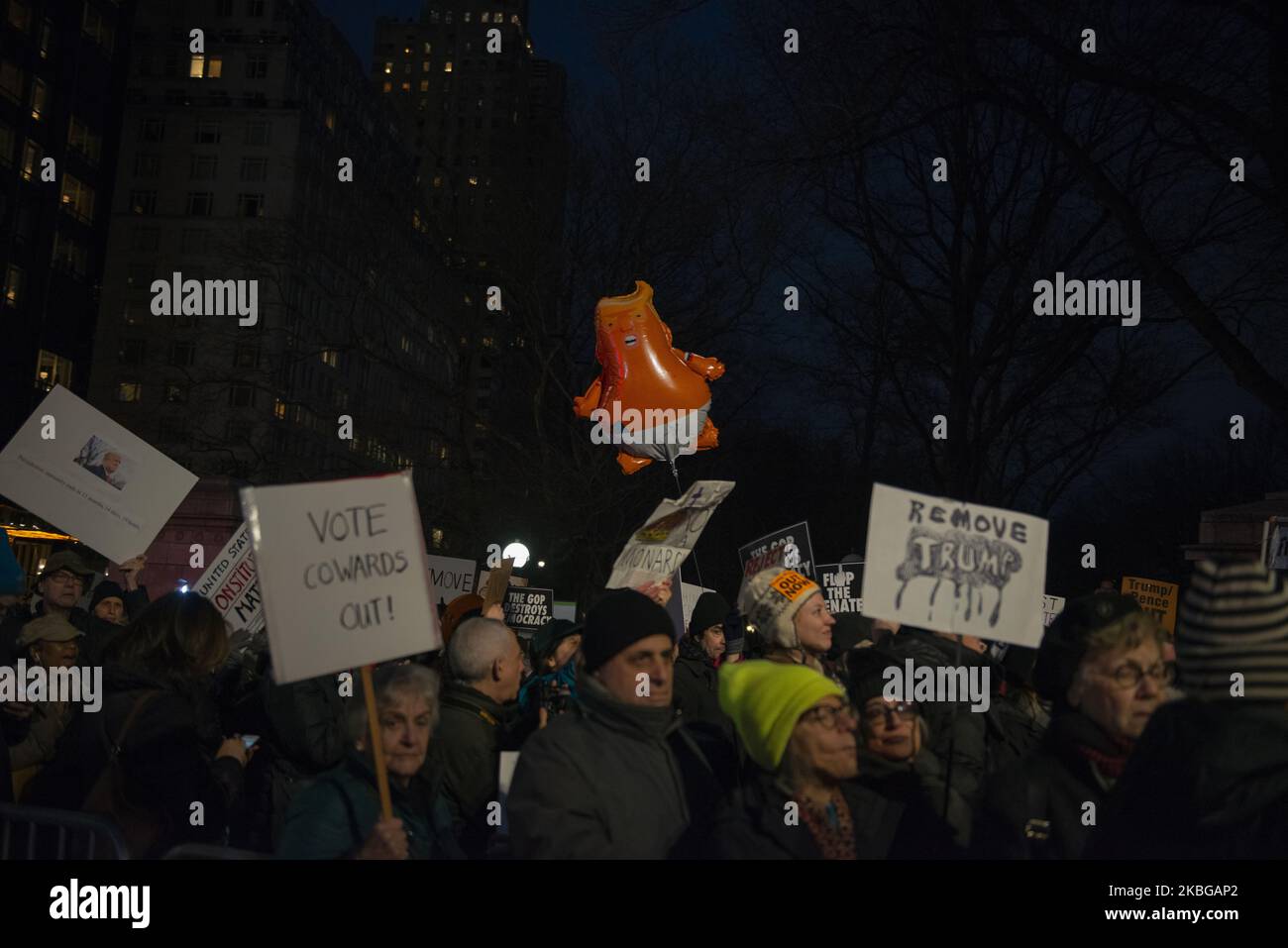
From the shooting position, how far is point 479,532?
23031mm

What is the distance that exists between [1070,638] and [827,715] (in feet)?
3.04

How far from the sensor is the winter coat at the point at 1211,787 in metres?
3.04

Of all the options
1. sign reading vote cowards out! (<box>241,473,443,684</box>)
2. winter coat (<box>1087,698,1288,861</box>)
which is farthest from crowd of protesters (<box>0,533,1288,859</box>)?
sign reading vote cowards out! (<box>241,473,443,684</box>)

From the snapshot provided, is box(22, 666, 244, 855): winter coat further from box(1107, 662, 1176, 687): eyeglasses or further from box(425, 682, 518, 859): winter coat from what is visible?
box(1107, 662, 1176, 687): eyeglasses

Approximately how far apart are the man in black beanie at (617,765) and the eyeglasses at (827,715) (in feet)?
1.44

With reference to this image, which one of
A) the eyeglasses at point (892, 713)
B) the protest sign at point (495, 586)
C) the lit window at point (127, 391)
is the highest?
the lit window at point (127, 391)

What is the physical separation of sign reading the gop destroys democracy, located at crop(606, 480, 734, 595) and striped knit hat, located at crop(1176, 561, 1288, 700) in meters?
3.80

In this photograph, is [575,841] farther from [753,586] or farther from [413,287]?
[413,287]

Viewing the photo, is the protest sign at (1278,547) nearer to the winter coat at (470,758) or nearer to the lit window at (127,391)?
the winter coat at (470,758)

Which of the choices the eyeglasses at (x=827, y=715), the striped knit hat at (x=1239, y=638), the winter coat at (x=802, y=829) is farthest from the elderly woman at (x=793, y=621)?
the striped knit hat at (x=1239, y=638)

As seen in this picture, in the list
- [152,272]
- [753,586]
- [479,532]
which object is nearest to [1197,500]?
[479,532]

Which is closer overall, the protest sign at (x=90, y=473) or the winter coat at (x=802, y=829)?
the winter coat at (x=802, y=829)

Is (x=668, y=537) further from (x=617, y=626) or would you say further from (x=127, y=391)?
(x=127, y=391)

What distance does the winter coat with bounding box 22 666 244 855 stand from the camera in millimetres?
4605
